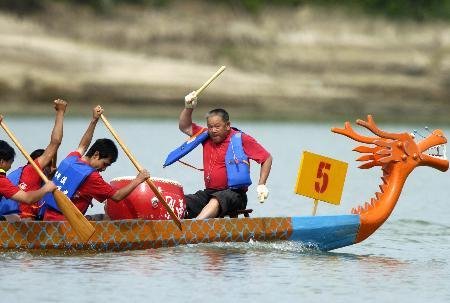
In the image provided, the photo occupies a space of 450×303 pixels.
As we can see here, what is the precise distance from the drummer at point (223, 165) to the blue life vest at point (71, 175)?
1.71 metres

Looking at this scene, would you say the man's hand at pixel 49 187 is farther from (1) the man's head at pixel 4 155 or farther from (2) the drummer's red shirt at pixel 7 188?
(1) the man's head at pixel 4 155

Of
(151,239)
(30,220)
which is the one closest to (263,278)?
(151,239)

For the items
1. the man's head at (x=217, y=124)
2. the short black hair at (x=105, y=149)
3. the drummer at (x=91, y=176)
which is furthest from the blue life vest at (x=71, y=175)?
the man's head at (x=217, y=124)

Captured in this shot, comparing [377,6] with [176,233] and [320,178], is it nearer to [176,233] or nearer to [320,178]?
[320,178]

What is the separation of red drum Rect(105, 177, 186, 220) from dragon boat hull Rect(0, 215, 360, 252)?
0.24 m

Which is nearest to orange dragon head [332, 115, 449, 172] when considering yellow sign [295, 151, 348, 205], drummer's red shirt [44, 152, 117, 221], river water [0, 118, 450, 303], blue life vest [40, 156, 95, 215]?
yellow sign [295, 151, 348, 205]

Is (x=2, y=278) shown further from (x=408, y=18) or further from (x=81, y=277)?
(x=408, y=18)

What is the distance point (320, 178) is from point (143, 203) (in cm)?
214

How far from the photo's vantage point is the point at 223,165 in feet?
58.1

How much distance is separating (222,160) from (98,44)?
3811 cm

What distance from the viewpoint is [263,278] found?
15883 mm

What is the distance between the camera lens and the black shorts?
1744 centimetres

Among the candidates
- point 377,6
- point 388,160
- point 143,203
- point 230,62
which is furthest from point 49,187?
point 377,6

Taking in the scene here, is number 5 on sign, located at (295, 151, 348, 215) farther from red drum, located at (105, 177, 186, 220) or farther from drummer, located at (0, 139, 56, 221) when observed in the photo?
drummer, located at (0, 139, 56, 221)
